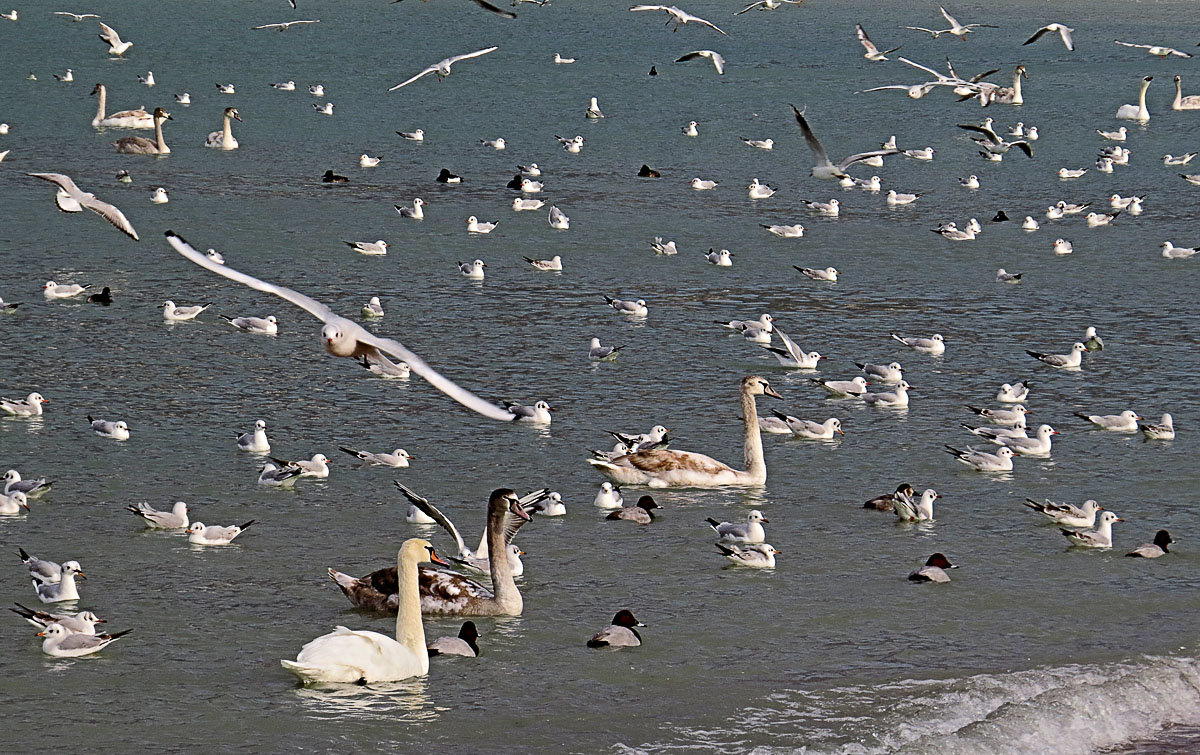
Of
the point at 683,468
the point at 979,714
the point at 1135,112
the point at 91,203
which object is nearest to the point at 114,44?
the point at 1135,112

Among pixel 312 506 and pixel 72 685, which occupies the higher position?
pixel 72 685

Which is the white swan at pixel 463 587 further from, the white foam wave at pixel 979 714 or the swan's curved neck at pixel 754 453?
the swan's curved neck at pixel 754 453

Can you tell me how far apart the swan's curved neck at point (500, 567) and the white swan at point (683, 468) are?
3542 millimetres

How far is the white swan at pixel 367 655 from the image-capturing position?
11305mm

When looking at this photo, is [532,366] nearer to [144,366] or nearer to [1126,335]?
[144,366]

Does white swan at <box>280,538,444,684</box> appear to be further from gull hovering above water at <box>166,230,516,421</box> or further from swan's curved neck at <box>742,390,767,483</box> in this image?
swan's curved neck at <box>742,390,767,483</box>

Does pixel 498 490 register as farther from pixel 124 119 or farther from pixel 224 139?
pixel 124 119

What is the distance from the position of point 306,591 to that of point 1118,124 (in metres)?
42.4

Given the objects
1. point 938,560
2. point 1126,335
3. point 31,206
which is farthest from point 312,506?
point 31,206

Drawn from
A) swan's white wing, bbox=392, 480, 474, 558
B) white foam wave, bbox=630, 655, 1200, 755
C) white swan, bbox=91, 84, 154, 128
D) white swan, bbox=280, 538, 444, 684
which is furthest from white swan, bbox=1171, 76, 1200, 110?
white swan, bbox=280, 538, 444, 684

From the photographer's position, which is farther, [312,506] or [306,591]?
[312,506]

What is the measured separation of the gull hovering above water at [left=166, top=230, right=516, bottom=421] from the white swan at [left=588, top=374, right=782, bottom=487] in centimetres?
499

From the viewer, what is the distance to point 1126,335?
2408 centimetres

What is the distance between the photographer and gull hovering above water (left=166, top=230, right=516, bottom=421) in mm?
9242
